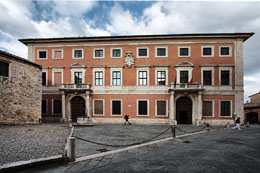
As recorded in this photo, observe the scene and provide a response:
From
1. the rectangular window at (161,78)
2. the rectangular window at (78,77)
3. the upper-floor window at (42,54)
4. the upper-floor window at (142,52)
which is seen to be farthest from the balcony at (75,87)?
the rectangular window at (161,78)

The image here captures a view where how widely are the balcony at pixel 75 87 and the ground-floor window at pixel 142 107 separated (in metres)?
6.99

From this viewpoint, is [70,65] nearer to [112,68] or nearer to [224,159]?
[112,68]

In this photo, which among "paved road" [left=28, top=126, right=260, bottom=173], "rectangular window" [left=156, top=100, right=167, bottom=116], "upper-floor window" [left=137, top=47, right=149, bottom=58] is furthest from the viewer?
"upper-floor window" [left=137, top=47, right=149, bottom=58]

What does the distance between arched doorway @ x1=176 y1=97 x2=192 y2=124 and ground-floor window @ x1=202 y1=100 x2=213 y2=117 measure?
64.1 inches

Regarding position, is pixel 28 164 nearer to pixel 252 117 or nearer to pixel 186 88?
pixel 186 88

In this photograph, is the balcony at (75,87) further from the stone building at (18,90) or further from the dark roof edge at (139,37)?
the dark roof edge at (139,37)

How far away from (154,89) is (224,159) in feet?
40.0

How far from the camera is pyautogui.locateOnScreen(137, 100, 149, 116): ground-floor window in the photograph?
1725 centimetres

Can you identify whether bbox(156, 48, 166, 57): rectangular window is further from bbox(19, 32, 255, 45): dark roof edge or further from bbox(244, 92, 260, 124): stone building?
bbox(244, 92, 260, 124): stone building

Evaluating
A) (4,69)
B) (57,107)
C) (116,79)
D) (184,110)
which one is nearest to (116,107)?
(116,79)

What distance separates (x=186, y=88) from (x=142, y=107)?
5992 millimetres

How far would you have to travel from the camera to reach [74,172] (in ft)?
13.5

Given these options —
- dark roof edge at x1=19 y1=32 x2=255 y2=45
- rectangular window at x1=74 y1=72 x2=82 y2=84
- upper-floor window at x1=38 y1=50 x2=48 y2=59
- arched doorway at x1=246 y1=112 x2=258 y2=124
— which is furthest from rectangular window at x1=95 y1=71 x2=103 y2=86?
arched doorway at x1=246 y1=112 x2=258 y2=124

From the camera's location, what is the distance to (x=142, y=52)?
17.8m
